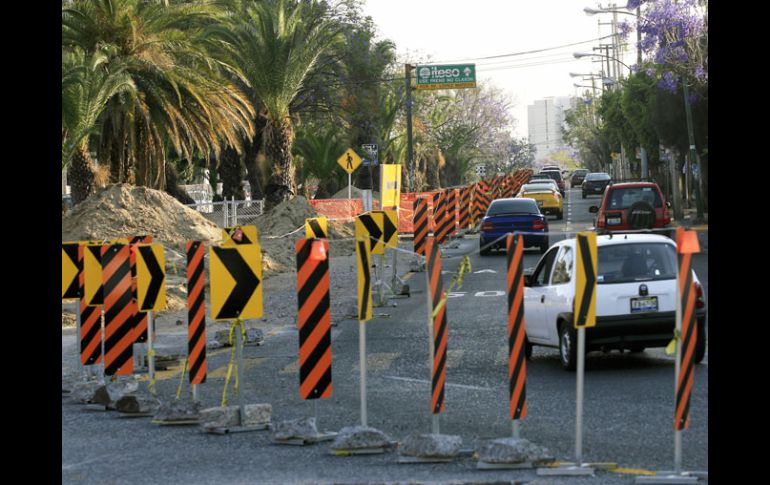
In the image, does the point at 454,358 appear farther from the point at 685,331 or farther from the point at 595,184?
the point at 595,184

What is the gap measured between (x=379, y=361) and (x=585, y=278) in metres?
5.85

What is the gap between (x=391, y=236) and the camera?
69.5ft

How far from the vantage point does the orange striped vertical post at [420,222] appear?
25156 mm

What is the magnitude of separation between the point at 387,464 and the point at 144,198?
72.6ft

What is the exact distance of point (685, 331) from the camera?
28.9 ft

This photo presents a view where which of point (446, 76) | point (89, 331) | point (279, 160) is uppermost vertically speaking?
point (446, 76)

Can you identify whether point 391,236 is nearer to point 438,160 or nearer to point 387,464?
point 387,464

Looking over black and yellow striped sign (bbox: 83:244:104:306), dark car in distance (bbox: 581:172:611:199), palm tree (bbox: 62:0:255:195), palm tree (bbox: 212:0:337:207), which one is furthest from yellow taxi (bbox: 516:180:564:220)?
black and yellow striped sign (bbox: 83:244:104:306)

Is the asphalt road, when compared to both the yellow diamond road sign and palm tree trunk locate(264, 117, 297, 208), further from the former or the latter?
palm tree trunk locate(264, 117, 297, 208)

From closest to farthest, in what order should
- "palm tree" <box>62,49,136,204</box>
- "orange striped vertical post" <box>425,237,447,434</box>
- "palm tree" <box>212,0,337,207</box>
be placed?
1. "orange striped vertical post" <box>425,237,447,434</box>
2. "palm tree" <box>62,49,136,204</box>
3. "palm tree" <box>212,0,337,207</box>

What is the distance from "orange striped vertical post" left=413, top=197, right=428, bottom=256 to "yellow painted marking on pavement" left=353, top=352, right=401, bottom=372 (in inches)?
364

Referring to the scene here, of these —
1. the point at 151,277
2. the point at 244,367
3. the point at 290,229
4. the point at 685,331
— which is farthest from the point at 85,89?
the point at 685,331

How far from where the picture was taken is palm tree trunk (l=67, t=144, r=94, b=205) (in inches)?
1286
